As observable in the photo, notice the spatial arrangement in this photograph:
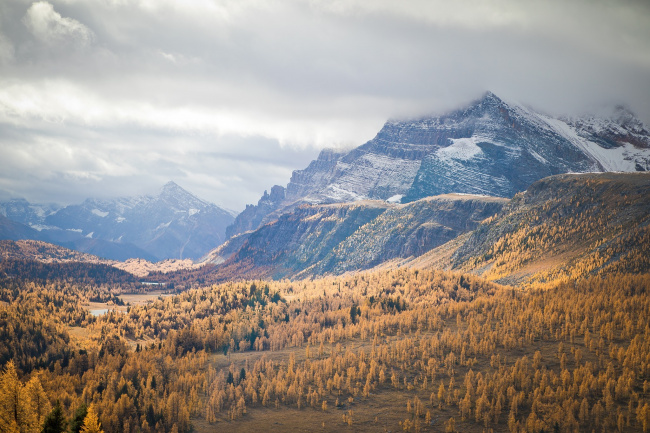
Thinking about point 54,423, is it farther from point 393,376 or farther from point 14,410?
point 393,376

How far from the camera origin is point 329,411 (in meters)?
123

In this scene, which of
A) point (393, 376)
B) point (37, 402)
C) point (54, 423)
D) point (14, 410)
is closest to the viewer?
point (54, 423)

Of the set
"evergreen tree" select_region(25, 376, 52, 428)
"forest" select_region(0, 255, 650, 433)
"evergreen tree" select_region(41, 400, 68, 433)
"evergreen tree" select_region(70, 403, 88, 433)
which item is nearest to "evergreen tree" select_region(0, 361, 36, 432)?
"forest" select_region(0, 255, 650, 433)

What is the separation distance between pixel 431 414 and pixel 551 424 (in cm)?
2492

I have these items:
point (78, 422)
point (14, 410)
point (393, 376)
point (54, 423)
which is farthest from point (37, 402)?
point (393, 376)

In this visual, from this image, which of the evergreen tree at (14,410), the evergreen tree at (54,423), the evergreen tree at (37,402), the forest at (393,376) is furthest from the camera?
the forest at (393,376)

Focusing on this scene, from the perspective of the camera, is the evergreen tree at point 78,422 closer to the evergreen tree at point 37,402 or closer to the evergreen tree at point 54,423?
the evergreen tree at point 54,423

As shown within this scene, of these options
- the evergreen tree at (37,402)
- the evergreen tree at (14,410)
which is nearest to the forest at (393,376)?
the evergreen tree at (14,410)

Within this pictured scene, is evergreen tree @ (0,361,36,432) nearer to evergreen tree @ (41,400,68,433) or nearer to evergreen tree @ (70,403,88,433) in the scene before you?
evergreen tree @ (70,403,88,433)

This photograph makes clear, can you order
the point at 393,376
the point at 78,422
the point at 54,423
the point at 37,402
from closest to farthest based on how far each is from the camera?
1. the point at 54,423
2. the point at 78,422
3. the point at 37,402
4. the point at 393,376

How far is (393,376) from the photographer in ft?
436

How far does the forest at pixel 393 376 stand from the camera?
106125mm

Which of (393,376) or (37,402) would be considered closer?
(37,402)

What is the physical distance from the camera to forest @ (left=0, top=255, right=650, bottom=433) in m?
106
